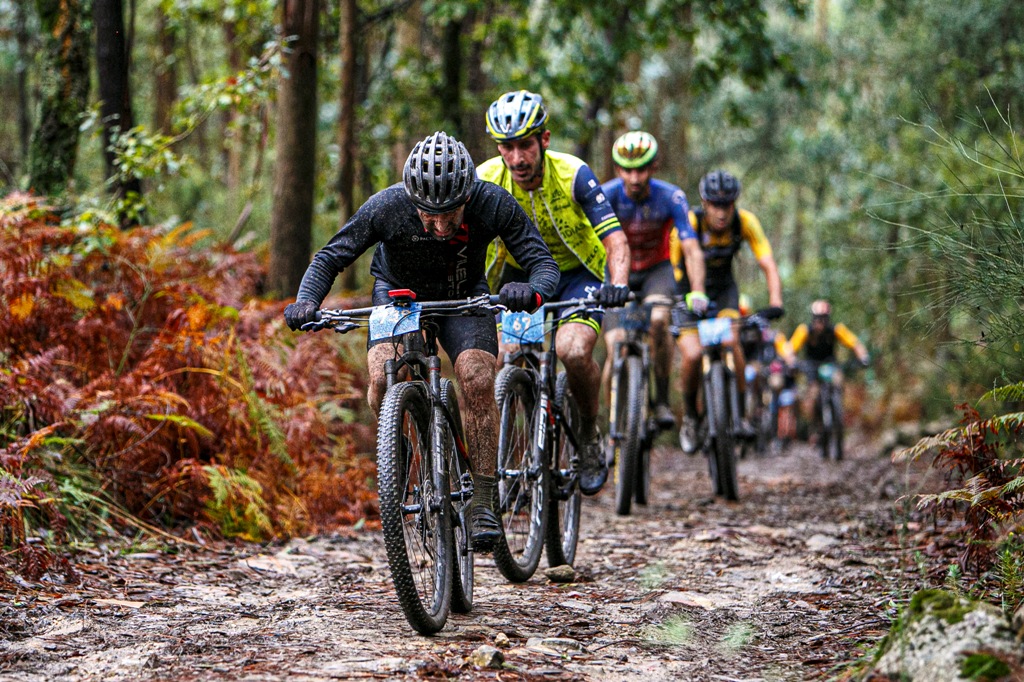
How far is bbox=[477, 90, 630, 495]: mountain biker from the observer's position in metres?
6.48

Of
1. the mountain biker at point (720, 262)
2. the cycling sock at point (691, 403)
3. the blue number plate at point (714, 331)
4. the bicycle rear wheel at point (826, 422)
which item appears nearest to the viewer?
the blue number plate at point (714, 331)

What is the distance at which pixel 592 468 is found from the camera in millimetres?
7012

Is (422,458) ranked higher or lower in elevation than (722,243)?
lower

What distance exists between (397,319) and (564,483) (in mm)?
2108

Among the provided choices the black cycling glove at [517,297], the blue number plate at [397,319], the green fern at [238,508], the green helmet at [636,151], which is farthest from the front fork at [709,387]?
the blue number plate at [397,319]

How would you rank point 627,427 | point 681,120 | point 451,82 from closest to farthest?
point 627,427
point 451,82
point 681,120

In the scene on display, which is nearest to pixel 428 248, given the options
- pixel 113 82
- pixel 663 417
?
pixel 663 417

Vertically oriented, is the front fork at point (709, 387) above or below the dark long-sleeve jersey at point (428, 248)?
below

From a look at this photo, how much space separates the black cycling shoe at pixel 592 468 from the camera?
6.93m

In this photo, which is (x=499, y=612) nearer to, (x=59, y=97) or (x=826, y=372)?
(x=59, y=97)

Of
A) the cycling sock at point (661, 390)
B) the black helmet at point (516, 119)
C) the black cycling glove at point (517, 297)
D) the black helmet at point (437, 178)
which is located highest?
the black helmet at point (516, 119)

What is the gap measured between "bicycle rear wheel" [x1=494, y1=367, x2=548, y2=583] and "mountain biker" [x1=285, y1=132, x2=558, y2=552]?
319mm

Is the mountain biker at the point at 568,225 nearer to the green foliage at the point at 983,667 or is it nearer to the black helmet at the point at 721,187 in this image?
the black helmet at the point at 721,187

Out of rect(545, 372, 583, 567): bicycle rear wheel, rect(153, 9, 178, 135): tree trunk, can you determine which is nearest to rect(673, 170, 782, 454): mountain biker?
rect(545, 372, 583, 567): bicycle rear wheel
